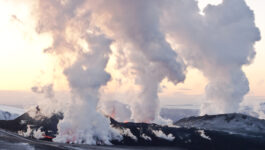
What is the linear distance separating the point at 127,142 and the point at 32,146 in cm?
6539

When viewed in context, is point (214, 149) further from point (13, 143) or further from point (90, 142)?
point (13, 143)

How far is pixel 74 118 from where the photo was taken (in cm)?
18888

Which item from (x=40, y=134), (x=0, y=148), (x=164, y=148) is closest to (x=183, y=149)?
(x=164, y=148)

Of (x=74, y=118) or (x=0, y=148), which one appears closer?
(x=0, y=148)

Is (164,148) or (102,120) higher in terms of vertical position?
(102,120)

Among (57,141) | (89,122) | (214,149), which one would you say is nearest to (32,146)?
(57,141)

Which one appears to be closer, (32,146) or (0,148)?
(0,148)

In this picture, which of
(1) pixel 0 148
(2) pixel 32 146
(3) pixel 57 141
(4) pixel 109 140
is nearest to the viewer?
(1) pixel 0 148

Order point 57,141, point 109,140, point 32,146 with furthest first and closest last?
point 109,140 < point 57,141 < point 32,146

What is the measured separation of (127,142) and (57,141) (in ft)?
137

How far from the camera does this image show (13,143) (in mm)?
153625

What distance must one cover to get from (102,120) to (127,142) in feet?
66.3

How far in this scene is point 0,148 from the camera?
140m

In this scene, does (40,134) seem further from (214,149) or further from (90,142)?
(214,149)
